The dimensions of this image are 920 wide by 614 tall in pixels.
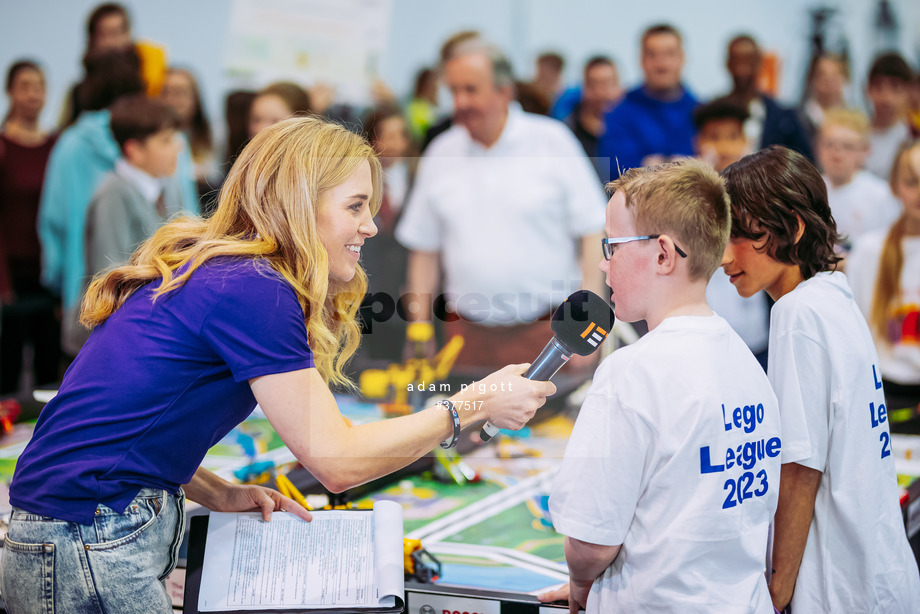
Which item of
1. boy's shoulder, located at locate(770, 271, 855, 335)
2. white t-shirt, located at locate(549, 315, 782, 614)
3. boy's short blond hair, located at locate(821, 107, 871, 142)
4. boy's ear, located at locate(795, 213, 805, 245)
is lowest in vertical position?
white t-shirt, located at locate(549, 315, 782, 614)

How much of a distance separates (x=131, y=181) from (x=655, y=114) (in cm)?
271

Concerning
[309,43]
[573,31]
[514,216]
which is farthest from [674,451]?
[573,31]

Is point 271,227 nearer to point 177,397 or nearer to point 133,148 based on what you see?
point 177,397

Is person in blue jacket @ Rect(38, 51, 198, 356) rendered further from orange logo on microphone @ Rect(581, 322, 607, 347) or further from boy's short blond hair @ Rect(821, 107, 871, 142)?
boy's short blond hair @ Rect(821, 107, 871, 142)

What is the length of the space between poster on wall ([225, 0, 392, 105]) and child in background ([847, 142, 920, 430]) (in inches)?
140

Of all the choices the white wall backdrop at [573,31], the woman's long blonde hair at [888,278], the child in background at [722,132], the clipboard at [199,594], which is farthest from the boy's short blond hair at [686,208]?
the white wall backdrop at [573,31]

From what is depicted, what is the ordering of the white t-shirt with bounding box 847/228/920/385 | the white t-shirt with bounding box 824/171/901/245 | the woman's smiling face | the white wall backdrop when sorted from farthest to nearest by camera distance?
the white wall backdrop < the white t-shirt with bounding box 824/171/901/245 < the white t-shirt with bounding box 847/228/920/385 < the woman's smiling face

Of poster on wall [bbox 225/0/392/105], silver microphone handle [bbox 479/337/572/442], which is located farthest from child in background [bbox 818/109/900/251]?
silver microphone handle [bbox 479/337/572/442]

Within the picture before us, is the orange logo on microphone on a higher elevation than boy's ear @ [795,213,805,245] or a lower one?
lower

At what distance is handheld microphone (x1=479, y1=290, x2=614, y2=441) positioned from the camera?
1518 mm

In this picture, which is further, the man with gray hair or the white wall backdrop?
the white wall backdrop

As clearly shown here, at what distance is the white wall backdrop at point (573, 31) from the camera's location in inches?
235

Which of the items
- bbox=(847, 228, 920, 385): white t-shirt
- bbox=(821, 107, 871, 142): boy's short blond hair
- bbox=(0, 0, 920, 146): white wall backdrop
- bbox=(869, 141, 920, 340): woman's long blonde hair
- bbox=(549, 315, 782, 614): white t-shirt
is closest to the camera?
bbox=(549, 315, 782, 614): white t-shirt

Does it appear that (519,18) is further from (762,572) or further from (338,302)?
(762,572)
